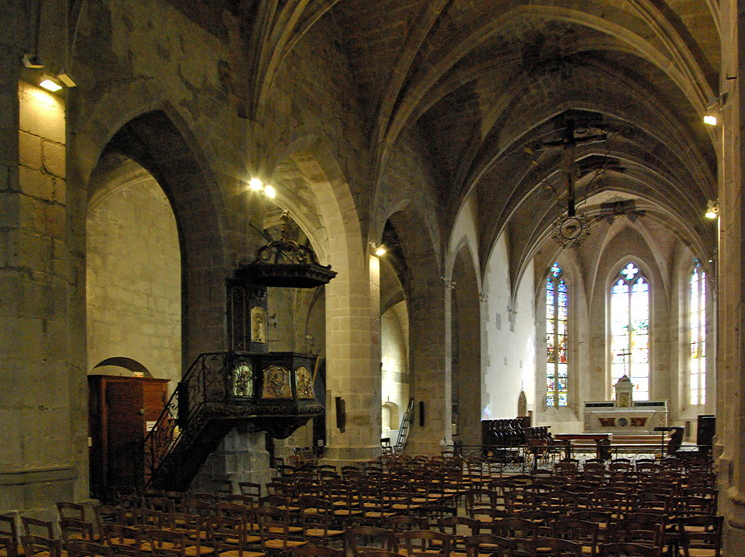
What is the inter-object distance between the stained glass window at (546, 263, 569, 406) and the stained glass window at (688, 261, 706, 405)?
5.54 m

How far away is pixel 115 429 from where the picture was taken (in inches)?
575

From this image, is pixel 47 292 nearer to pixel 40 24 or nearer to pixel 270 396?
pixel 40 24

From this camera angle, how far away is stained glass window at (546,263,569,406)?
36.0 meters

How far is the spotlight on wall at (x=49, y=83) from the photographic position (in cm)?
880

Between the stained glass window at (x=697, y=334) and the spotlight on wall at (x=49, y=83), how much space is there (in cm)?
3067

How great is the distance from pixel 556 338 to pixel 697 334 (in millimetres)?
6176

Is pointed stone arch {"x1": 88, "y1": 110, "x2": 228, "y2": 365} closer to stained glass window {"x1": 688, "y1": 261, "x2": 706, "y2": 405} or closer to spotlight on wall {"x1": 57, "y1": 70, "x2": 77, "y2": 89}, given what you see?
spotlight on wall {"x1": 57, "y1": 70, "x2": 77, "y2": 89}

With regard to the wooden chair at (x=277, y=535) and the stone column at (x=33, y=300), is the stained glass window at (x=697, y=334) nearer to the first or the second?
the wooden chair at (x=277, y=535)

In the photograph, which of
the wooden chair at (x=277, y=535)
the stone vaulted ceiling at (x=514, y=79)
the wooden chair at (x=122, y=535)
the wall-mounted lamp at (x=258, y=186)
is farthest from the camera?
the stone vaulted ceiling at (x=514, y=79)

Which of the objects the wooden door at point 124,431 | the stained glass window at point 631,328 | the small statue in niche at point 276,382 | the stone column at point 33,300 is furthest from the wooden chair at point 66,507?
the stained glass window at point 631,328

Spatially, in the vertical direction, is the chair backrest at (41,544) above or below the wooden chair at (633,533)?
above

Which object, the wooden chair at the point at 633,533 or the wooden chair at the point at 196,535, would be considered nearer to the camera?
the wooden chair at the point at 633,533

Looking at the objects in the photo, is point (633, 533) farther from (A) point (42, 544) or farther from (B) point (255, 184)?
(B) point (255, 184)

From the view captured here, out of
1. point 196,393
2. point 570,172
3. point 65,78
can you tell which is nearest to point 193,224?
point 196,393
